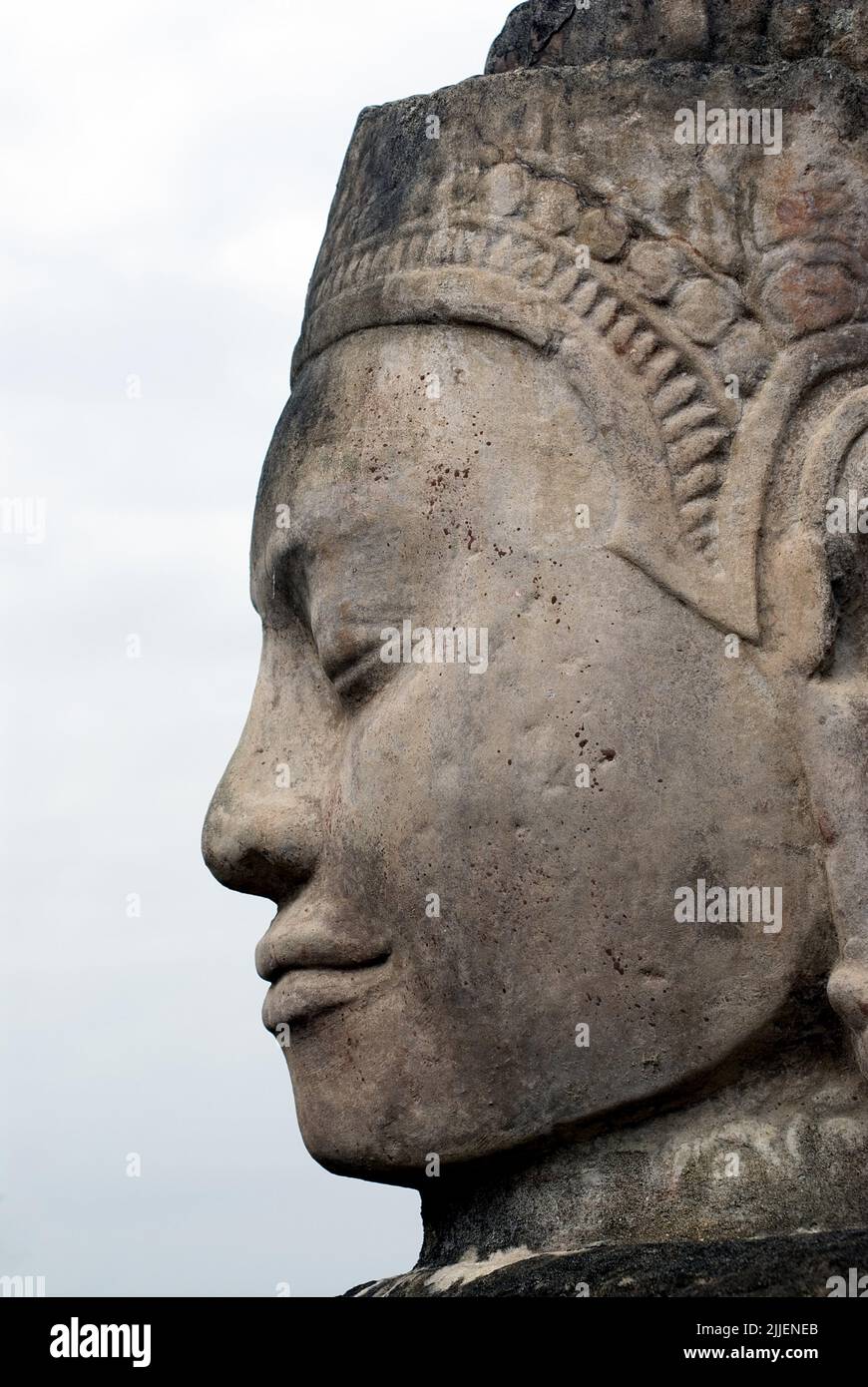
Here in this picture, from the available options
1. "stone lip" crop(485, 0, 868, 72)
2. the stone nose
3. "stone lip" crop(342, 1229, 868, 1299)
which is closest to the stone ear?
"stone lip" crop(342, 1229, 868, 1299)

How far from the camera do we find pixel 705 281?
631cm

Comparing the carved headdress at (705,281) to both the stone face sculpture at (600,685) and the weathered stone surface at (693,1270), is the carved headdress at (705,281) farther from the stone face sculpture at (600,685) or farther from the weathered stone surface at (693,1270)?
the weathered stone surface at (693,1270)

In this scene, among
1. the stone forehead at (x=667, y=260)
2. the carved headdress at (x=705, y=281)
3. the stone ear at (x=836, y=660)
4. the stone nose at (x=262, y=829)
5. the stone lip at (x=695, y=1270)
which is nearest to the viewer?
the stone lip at (x=695, y=1270)

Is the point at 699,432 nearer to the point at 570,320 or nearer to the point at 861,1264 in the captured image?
the point at 570,320

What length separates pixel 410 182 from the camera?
6.77 meters

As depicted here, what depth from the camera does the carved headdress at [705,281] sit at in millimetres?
6102

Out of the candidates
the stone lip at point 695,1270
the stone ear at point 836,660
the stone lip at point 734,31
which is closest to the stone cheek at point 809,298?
the stone ear at point 836,660

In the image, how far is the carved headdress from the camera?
6102 mm

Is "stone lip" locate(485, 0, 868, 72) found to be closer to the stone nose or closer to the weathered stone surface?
the stone nose

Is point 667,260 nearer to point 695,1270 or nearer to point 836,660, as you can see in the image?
point 836,660

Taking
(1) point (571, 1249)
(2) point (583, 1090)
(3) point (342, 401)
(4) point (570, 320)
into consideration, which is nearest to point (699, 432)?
(4) point (570, 320)

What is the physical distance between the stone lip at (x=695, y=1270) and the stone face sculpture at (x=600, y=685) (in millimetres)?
13
